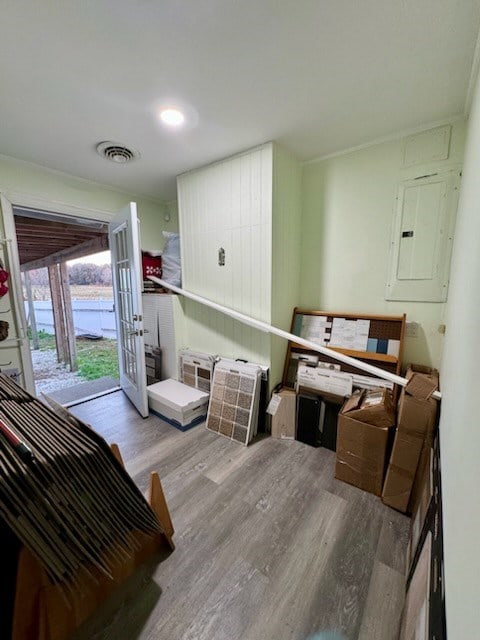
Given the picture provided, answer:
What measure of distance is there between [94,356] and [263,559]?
18.8 ft

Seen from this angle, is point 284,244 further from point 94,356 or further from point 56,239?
point 94,356

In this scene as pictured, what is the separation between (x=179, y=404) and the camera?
2379mm

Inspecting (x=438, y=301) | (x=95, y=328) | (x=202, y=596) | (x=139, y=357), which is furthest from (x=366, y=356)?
A: (x=95, y=328)

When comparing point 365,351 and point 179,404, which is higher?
A: point 365,351

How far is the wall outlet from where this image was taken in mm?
2012

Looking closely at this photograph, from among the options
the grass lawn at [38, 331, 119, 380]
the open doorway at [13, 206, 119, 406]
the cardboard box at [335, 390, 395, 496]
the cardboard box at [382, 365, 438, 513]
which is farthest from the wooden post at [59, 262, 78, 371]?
the cardboard box at [382, 365, 438, 513]

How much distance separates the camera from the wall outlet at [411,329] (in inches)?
79.2

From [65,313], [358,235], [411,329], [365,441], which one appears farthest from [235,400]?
[65,313]

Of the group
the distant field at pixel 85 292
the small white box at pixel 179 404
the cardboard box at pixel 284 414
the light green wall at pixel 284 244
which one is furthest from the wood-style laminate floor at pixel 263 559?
the distant field at pixel 85 292

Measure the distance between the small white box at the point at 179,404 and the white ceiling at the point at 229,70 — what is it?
220cm

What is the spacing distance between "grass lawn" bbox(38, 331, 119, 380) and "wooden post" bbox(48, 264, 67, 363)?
1.22 feet

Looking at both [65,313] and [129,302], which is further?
[65,313]

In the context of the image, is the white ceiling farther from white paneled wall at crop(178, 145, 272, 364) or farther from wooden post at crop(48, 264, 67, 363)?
wooden post at crop(48, 264, 67, 363)

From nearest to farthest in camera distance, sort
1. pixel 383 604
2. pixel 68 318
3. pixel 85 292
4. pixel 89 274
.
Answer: pixel 383 604, pixel 68 318, pixel 85 292, pixel 89 274
